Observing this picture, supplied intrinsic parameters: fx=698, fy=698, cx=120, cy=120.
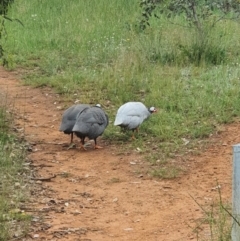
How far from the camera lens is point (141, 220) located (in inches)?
221

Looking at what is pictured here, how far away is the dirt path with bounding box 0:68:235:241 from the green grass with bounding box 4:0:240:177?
0.40 m

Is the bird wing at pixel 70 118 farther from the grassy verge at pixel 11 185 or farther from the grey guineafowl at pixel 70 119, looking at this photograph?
the grassy verge at pixel 11 185

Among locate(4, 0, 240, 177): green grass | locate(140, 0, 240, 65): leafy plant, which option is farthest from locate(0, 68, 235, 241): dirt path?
locate(140, 0, 240, 65): leafy plant

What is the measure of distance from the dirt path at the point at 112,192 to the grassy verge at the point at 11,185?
12 cm

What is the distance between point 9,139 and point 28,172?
3.44 ft

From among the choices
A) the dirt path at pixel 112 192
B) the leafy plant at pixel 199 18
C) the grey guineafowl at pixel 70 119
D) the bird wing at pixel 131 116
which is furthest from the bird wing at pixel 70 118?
the leafy plant at pixel 199 18

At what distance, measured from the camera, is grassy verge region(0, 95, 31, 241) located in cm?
526

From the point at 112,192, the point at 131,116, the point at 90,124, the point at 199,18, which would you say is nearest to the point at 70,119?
the point at 90,124

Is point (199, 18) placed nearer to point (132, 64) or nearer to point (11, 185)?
point (132, 64)

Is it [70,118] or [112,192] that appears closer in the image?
[112,192]

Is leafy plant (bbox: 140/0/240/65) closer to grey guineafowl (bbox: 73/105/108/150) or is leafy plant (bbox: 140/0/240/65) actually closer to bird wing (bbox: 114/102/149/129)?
bird wing (bbox: 114/102/149/129)

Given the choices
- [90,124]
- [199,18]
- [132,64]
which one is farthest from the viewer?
[199,18]

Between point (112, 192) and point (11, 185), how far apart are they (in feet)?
3.00

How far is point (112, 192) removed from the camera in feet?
20.9
